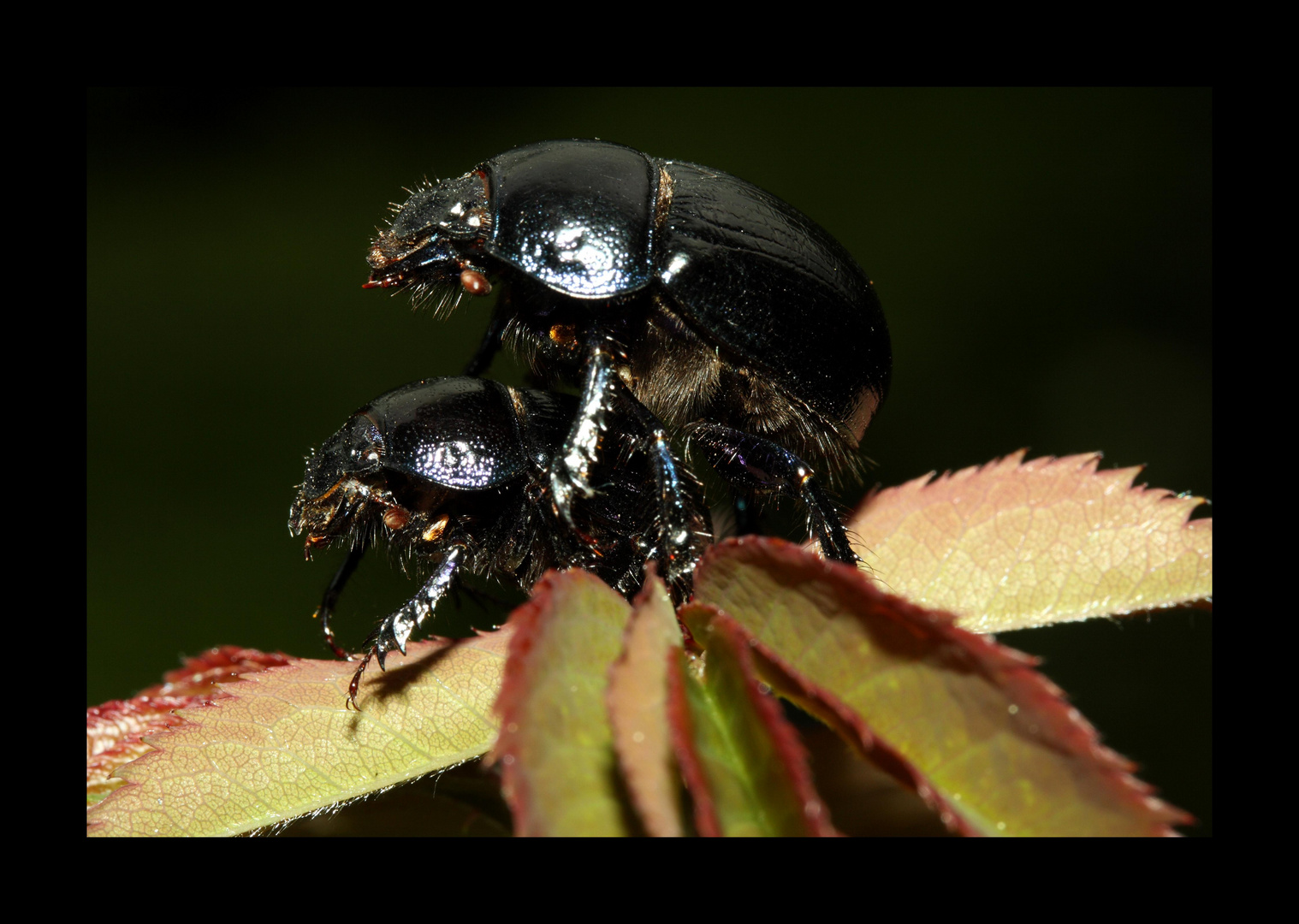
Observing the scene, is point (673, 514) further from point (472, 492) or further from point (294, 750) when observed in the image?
point (294, 750)

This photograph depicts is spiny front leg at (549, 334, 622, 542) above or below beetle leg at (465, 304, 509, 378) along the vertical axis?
below

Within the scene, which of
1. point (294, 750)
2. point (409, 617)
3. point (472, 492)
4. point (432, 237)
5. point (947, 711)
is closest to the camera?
point (947, 711)

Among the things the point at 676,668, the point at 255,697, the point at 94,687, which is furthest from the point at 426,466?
the point at 94,687

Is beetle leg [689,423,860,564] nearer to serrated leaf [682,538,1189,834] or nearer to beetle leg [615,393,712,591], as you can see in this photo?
beetle leg [615,393,712,591]

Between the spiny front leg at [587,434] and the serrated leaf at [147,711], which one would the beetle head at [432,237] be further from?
the serrated leaf at [147,711]

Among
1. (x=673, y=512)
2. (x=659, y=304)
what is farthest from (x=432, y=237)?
(x=673, y=512)

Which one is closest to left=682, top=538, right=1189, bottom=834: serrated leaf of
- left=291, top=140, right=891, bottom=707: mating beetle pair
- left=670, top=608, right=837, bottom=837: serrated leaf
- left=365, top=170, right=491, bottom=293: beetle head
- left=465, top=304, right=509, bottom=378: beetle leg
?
left=670, top=608, right=837, bottom=837: serrated leaf

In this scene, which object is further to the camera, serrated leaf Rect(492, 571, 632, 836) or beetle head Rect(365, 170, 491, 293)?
beetle head Rect(365, 170, 491, 293)
